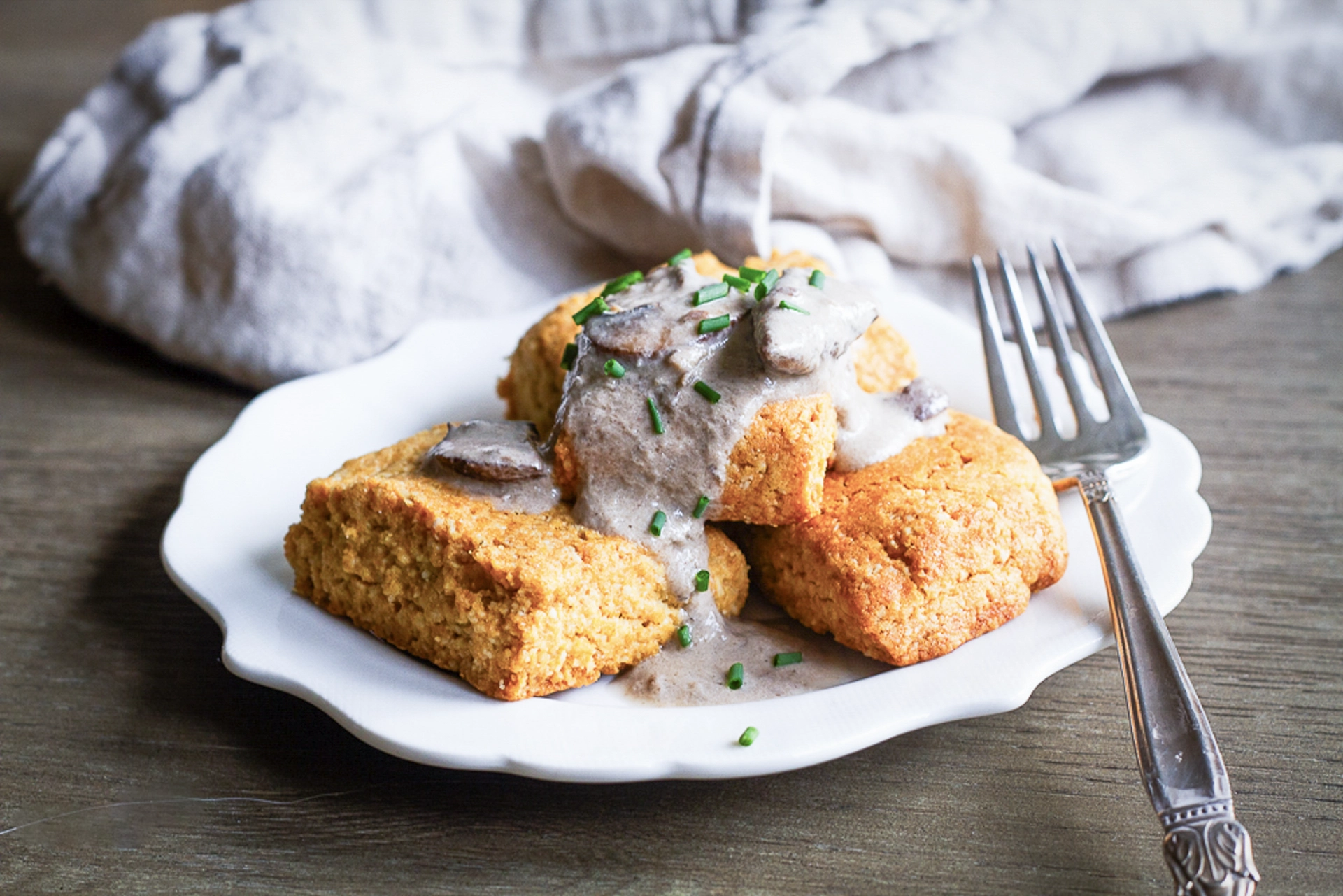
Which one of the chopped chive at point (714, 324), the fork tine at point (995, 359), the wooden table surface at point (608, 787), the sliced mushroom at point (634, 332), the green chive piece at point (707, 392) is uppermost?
the chopped chive at point (714, 324)

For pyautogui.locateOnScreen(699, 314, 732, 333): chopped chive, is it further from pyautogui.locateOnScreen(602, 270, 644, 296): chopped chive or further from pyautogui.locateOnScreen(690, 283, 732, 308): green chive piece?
pyautogui.locateOnScreen(602, 270, 644, 296): chopped chive

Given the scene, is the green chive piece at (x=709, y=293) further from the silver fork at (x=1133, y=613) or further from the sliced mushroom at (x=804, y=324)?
the silver fork at (x=1133, y=613)

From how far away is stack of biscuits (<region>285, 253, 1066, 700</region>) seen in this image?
205 cm

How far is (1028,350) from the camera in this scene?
9.07ft

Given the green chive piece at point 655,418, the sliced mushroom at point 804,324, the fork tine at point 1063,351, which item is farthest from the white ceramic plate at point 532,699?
the sliced mushroom at point 804,324

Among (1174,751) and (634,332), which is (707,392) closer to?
(634,332)

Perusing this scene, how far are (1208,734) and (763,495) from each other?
34.0 inches

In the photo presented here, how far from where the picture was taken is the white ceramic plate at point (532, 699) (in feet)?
6.11

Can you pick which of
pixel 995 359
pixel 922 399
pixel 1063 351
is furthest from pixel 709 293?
pixel 1063 351

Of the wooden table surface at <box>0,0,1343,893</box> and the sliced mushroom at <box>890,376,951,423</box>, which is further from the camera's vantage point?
the sliced mushroom at <box>890,376,951,423</box>

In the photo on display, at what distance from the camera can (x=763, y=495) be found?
88.6 inches

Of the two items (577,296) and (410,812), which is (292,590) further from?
(577,296)

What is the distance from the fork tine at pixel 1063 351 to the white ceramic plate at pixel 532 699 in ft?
0.50

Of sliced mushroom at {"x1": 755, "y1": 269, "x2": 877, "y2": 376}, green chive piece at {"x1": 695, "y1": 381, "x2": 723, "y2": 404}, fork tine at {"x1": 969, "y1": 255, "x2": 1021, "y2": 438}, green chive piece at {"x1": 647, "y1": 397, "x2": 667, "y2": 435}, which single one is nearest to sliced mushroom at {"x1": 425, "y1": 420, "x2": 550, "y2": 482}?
green chive piece at {"x1": 647, "y1": 397, "x2": 667, "y2": 435}
